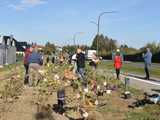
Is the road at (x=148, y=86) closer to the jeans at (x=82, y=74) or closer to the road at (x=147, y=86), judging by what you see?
the road at (x=147, y=86)

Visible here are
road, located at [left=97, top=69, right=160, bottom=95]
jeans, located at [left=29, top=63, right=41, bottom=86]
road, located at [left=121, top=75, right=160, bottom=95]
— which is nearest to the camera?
jeans, located at [left=29, top=63, right=41, bottom=86]

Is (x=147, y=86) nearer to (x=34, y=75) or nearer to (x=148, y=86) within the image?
(x=148, y=86)

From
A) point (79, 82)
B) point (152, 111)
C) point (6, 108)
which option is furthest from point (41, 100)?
point (79, 82)

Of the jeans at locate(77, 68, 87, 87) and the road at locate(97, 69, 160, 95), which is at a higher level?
the jeans at locate(77, 68, 87, 87)

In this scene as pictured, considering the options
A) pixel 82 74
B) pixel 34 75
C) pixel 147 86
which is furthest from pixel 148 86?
pixel 34 75

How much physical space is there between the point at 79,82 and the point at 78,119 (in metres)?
7.12

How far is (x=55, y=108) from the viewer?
15.1m

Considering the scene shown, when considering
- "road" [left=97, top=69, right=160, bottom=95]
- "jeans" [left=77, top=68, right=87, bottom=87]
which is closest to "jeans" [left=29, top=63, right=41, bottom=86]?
"jeans" [left=77, top=68, right=87, bottom=87]

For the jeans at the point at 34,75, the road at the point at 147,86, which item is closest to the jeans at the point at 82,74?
the jeans at the point at 34,75

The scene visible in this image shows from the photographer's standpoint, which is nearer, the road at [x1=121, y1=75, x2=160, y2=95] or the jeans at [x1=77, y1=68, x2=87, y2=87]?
the jeans at [x1=77, y1=68, x2=87, y2=87]

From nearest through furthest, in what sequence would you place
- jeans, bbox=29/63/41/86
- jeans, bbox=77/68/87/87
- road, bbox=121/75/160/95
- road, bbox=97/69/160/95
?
jeans, bbox=29/63/41/86 < jeans, bbox=77/68/87/87 < road, bbox=121/75/160/95 < road, bbox=97/69/160/95

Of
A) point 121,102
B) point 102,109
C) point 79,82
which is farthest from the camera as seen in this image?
point 79,82

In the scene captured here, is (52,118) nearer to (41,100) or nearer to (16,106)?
(16,106)

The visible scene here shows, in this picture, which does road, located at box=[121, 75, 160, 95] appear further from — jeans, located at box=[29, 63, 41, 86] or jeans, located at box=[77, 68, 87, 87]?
jeans, located at box=[29, 63, 41, 86]
